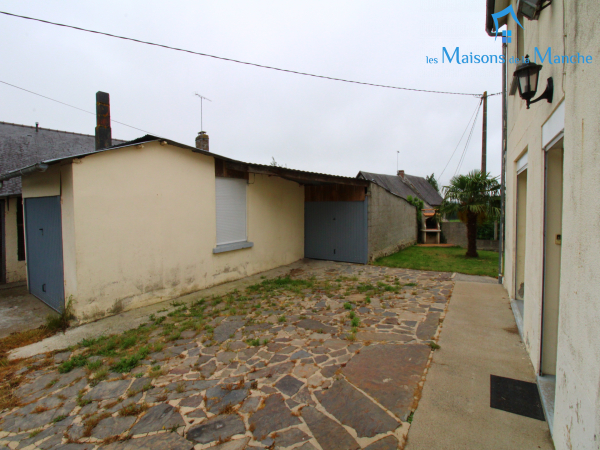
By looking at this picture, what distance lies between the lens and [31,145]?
10602 millimetres

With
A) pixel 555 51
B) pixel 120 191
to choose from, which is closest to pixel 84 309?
pixel 120 191

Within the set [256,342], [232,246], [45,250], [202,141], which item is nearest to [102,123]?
[202,141]

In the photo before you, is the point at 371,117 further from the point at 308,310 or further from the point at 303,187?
the point at 308,310

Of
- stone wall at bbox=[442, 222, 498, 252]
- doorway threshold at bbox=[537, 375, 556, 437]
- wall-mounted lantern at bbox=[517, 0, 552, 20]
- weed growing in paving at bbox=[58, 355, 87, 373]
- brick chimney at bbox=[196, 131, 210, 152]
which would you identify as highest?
brick chimney at bbox=[196, 131, 210, 152]

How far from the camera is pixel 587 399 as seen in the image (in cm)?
169

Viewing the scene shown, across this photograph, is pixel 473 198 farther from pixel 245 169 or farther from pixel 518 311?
pixel 245 169

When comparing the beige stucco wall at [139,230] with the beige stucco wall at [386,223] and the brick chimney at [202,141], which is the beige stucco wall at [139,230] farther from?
the beige stucco wall at [386,223]

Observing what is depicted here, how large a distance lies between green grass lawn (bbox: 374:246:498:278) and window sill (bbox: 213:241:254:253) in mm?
4542

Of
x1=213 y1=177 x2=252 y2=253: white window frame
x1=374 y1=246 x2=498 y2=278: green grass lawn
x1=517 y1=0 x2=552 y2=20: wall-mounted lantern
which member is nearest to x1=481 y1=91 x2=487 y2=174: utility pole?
x1=374 y1=246 x2=498 y2=278: green grass lawn

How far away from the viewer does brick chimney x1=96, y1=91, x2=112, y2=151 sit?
26.2ft

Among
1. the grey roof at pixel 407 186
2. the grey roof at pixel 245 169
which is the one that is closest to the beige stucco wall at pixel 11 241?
the grey roof at pixel 245 169

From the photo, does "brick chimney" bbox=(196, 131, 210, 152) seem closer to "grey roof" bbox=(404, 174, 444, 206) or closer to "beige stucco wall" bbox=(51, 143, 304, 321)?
"beige stucco wall" bbox=(51, 143, 304, 321)

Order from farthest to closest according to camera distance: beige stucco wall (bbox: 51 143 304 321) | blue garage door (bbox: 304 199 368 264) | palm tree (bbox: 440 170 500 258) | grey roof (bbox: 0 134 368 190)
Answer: palm tree (bbox: 440 170 500 258) → blue garage door (bbox: 304 199 368 264) → grey roof (bbox: 0 134 368 190) → beige stucco wall (bbox: 51 143 304 321)

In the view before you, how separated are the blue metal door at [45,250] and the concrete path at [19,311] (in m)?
0.16
